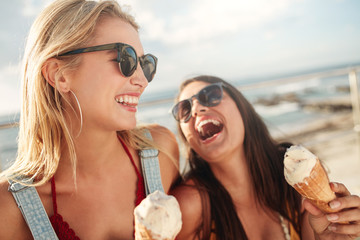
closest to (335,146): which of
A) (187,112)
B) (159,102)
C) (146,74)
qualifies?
(159,102)

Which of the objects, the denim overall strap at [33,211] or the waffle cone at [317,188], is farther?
the denim overall strap at [33,211]

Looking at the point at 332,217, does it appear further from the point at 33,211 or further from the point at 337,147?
the point at 337,147

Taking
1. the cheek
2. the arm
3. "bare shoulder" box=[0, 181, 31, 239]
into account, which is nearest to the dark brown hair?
the cheek

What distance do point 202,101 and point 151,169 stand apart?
696 millimetres

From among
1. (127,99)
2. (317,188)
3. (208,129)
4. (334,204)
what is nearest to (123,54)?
(127,99)

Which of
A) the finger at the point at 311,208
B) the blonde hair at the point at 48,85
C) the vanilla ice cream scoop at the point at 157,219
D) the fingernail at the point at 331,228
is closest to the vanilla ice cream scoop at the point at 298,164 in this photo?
the finger at the point at 311,208

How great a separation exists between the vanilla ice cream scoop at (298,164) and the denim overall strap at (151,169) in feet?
3.06

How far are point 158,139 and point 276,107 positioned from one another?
47.4ft

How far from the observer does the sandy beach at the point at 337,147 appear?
12.7 ft

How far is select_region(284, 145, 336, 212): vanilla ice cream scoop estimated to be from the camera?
4.46 ft

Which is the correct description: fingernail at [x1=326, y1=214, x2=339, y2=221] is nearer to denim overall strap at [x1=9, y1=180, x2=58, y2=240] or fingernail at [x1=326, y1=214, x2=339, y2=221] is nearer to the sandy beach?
the sandy beach

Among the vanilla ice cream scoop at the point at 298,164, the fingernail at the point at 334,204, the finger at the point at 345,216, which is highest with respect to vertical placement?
the vanilla ice cream scoop at the point at 298,164

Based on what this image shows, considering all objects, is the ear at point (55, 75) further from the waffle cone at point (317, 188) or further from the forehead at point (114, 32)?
the waffle cone at point (317, 188)

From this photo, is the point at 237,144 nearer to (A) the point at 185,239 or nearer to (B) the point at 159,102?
(A) the point at 185,239
